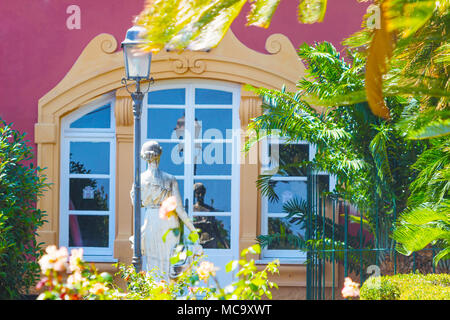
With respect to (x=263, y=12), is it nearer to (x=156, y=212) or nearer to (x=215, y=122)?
(x=156, y=212)

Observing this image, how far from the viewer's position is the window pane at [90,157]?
8.61 m

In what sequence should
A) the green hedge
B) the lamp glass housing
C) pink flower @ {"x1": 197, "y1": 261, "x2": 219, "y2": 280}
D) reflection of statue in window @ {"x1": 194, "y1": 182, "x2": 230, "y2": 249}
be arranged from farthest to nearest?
1. reflection of statue in window @ {"x1": 194, "y1": 182, "x2": 230, "y2": 249}
2. the lamp glass housing
3. the green hedge
4. pink flower @ {"x1": 197, "y1": 261, "x2": 219, "y2": 280}

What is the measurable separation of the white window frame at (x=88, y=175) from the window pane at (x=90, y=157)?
5 centimetres

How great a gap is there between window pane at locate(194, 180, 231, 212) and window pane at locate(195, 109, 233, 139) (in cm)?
58

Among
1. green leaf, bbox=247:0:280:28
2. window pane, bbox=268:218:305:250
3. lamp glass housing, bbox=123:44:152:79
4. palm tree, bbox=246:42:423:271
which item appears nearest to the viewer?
green leaf, bbox=247:0:280:28

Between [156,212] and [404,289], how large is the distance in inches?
116

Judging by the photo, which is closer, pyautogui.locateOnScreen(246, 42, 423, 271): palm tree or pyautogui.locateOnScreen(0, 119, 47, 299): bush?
pyautogui.locateOnScreen(246, 42, 423, 271): palm tree

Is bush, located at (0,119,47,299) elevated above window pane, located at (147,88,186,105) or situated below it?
below

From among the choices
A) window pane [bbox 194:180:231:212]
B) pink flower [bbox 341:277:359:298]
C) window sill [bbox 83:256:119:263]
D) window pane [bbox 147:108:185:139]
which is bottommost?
window sill [bbox 83:256:119:263]

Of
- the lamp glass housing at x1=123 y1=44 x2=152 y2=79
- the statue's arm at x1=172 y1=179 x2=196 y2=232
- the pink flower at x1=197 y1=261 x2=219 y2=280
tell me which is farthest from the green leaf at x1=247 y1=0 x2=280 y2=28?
the statue's arm at x1=172 y1=179 x2=196 y2=232

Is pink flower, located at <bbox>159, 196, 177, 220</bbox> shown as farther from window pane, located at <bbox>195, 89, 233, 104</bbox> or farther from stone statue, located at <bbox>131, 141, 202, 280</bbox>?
window pane, located at <bbox>195, 89, 233, 104</bbox>

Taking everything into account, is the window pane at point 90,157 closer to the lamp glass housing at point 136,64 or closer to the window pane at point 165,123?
the window pane at point 165,123

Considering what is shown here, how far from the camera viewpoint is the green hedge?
400 cm
